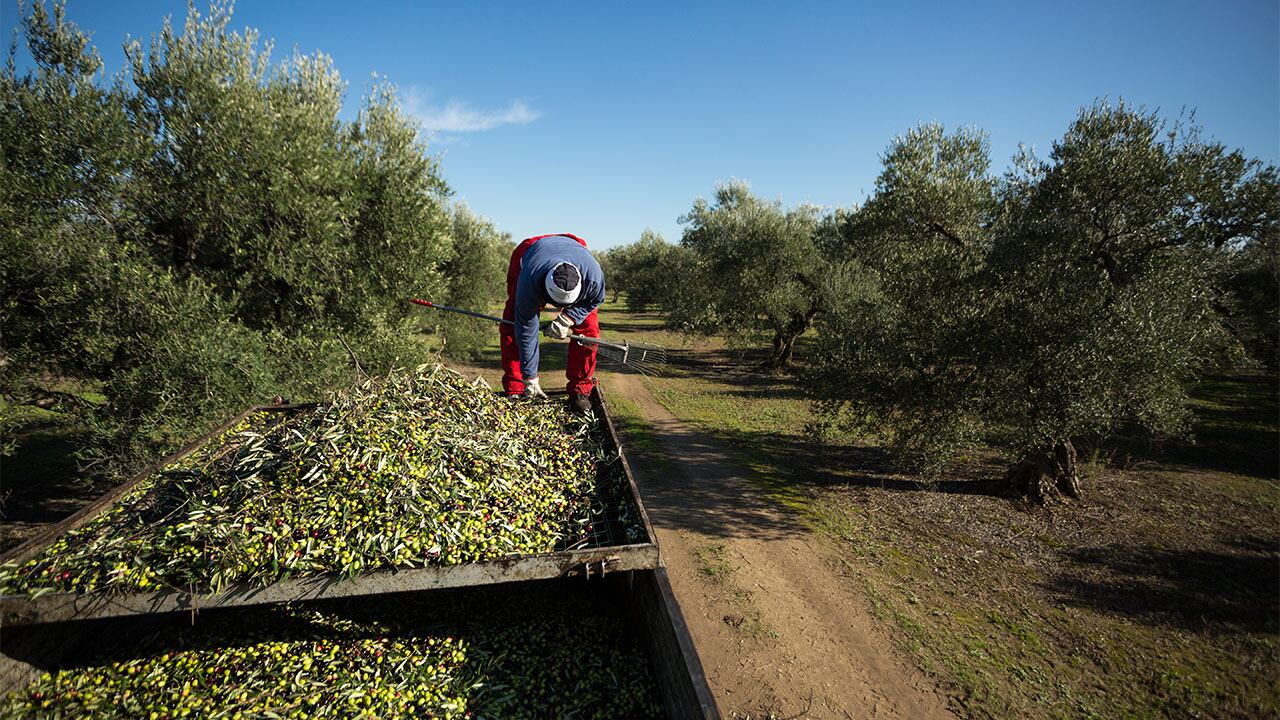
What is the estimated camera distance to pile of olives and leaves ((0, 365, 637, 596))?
3318 mm

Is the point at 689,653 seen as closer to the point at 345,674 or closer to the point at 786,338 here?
the point at 345,674

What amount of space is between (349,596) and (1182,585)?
35.2 feet

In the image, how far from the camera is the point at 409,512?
12.1ft

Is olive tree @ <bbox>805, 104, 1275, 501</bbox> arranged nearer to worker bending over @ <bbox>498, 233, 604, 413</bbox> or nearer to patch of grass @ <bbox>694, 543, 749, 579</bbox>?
patch of grass @ <bbox>694, 543, 749, 579</bbox>

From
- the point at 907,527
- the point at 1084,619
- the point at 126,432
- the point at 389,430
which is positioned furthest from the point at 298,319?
the point at 1084,619

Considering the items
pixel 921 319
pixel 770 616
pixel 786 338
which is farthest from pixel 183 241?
pixel 786 338

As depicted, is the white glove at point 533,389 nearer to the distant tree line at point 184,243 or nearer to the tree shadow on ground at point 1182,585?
the distant tree line at point 184,243

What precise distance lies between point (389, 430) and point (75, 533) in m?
2.38

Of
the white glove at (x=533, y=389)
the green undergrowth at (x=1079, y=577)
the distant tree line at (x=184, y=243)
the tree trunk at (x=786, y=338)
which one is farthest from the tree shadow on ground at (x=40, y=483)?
the tree trunk at (x=786, y=338)

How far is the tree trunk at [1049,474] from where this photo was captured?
386 inches

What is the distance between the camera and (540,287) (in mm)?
6223

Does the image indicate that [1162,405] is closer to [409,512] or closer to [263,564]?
[409,512]

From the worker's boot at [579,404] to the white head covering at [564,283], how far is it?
1344mm

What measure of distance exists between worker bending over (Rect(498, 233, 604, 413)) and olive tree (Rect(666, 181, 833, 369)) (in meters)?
16.7
